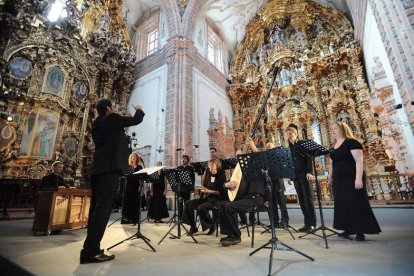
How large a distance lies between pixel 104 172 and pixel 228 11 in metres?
16.9

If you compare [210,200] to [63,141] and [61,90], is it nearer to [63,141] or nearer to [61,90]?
[63,141]

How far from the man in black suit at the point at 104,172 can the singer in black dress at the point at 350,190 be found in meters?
2.91

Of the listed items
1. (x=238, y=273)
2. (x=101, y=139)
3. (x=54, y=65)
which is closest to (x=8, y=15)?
(x=54, y=65)

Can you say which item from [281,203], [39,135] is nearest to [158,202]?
[281,203]

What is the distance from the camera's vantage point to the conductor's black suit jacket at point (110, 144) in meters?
2.57

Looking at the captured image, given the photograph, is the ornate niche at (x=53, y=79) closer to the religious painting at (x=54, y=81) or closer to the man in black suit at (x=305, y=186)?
the religious painting at (x=54, y=81)

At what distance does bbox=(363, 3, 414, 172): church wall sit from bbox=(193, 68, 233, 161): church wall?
833 cm

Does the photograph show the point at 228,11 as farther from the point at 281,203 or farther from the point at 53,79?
the point at 281,203

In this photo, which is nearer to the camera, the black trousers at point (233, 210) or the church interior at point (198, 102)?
the church interior at point (198, 102)

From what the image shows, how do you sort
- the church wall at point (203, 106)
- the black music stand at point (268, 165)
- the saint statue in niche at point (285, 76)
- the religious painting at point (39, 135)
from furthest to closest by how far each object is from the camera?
the saint statue in niche at point (285, 76), the church wall at point (203, 106), the religious painting at point (39, 135), the black music stand at point (268, 165)

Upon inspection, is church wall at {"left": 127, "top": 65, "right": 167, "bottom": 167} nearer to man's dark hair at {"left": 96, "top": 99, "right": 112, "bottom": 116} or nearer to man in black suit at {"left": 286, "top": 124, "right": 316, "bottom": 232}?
man in black suit at {"left": 286, "top": 124, "right": 316, "bottom": 232}

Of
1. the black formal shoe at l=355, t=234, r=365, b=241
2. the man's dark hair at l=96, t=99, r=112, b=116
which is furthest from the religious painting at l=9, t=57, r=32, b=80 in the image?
the black formal shoe at l=355, t=234, r=365, b=241

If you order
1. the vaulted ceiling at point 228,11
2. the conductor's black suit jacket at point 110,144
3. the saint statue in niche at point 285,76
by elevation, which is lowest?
the conductor's black suit jacket at point 110,144

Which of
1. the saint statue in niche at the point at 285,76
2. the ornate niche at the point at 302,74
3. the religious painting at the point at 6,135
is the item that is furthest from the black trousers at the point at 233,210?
the saint statue in niche at the point at 285,76
